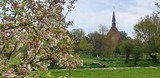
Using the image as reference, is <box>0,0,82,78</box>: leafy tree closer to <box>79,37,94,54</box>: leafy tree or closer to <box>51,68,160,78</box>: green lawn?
<box>51,68,160,78</box>: green lawn

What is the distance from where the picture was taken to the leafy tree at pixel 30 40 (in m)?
4.21

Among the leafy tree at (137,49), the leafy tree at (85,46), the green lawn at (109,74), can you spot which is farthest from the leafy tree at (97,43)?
the green lawn at (109,74)

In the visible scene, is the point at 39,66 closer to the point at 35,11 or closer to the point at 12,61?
the point at 12,61

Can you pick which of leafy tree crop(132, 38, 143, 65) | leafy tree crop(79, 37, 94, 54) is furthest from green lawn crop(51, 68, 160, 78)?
leafy tree crop(79, 37, 94, 54)

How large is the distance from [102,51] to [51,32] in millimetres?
65874

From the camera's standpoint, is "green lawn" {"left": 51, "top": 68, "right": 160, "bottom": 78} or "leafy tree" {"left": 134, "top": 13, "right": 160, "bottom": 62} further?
"leafy tree" {"left": 134, "top": 13, "right": 160, "bottom": 62}

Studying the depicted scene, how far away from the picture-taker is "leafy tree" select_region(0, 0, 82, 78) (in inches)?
166

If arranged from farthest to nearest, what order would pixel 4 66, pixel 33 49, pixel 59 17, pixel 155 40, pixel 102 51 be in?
pixel 102 51, pixel 155 40, pixel 59 17, pixel 33 49, pixel 4 66

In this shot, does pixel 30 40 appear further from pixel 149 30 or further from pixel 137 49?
pixel 149 30

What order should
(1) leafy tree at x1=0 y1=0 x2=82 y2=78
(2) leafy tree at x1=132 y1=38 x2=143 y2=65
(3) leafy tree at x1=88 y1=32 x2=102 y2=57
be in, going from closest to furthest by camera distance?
(1) leafy tree at x1=0 y1=0 x2=82 y2=78 < (2) leafy tree at x1=132 y1=38 x2=143 y2=65 < (3) leafy tree at x1=88 y1=32 x2=102 y2=57

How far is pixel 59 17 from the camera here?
4996 mm

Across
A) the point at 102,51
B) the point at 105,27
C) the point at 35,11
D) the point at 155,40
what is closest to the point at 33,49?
the point at 35,11

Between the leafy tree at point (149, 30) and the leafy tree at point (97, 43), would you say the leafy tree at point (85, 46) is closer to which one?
the leafy tree at point (97, 43)

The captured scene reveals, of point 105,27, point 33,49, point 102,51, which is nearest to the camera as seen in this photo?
point 33,49
